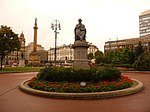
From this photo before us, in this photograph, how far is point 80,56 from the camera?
16.0 meters

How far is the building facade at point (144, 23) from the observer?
112825 millimetres

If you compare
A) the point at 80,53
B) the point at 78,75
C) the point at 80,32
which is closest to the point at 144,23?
the point at 80,32

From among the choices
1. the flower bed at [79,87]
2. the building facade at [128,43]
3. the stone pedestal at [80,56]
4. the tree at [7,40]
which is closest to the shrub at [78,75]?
the flower bed at [79,87]

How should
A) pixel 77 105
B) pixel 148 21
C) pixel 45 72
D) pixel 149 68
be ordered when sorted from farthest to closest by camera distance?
1. pixel 148 21
2. pixel 149 68
3. pixel 45 72
4. pixel 77 105

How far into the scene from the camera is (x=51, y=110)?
23.7ft

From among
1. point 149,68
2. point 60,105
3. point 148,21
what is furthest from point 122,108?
point 148,21

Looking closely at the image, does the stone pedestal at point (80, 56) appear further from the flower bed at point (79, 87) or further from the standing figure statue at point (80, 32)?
the flower bed at point (79, 87)

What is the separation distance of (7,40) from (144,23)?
103 meters

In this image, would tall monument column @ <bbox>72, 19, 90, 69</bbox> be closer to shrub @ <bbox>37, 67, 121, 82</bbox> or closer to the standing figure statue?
the standing figure statue

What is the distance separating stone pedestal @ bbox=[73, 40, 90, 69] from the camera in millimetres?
15867

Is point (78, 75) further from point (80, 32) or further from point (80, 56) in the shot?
point (80, 32)

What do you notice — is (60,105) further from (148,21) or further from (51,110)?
(148,21)

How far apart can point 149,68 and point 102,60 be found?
91.2 ft

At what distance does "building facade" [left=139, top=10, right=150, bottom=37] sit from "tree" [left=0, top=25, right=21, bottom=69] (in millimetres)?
98706
